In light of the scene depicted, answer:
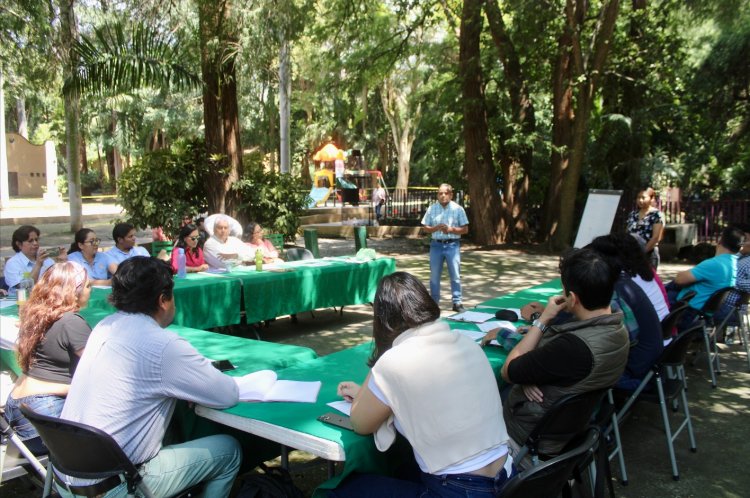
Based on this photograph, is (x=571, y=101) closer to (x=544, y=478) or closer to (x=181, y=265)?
(x=181, y=265)

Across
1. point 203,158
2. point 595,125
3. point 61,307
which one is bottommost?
point 61,307

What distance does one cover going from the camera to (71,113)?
16.0m

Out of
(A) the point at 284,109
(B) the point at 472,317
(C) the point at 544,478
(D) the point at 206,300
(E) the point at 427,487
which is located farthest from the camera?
(A) the point at 284,109

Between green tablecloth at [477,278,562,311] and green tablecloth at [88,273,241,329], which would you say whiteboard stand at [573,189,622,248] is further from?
green tablecloth at [88,273,241,329]

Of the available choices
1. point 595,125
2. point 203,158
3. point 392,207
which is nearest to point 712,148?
point 595,125

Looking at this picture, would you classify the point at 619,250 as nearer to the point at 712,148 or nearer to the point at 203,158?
the point at 203,158

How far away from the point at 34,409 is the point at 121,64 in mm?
7369

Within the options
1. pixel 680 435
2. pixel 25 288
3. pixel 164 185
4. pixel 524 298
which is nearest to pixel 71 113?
pixel 164 185

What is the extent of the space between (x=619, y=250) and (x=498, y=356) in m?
1.14

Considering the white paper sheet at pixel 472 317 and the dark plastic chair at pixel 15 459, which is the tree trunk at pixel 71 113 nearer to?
the white paper sheet at pixel 472 317

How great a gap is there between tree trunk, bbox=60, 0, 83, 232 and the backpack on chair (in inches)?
330

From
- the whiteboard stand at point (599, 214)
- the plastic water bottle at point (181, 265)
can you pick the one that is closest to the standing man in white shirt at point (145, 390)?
the plastic water bottle at point (181, 265)

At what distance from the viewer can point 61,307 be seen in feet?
10.7

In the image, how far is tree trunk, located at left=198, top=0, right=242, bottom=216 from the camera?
10336 mm
